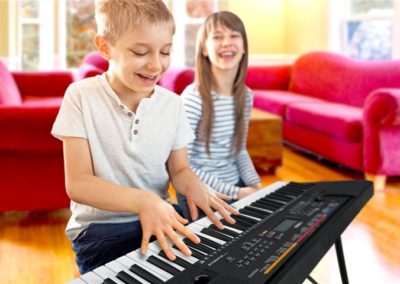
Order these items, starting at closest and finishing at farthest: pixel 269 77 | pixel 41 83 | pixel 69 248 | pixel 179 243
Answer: pixel 179 243 → pixel 69 248 → pixel 41 83 → pixel 269 77

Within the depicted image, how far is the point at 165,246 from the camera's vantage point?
860mm

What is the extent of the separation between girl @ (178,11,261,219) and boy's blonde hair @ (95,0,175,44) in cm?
100

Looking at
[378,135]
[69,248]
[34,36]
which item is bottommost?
[69,248]

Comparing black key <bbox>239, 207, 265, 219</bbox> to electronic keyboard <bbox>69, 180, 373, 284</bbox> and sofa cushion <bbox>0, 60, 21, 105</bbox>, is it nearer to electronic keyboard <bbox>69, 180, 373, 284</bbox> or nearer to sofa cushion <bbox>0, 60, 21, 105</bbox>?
electronic keyboard <bbox>69, 180, 373, 284</bbox>

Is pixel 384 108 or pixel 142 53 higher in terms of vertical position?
pixel 142 53

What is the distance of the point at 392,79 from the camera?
438 cm

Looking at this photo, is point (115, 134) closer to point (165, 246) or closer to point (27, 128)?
point (165, 246)

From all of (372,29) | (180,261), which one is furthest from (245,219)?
(372,29)

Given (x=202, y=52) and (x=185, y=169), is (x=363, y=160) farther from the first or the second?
(x=185, y=169)

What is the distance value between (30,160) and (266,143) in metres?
1.95

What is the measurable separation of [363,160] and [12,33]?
4.85 metres

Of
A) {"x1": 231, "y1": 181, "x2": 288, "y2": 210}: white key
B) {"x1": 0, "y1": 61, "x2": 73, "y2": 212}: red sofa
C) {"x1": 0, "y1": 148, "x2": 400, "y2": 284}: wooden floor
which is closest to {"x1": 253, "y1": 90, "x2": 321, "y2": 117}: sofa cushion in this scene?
{"x1": 0, "y1": 148, "x2": 400, "y2": 284}: wooden floor

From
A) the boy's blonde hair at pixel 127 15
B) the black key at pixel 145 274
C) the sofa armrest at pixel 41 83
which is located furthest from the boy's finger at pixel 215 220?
the sofa armrest at pixel 41 83

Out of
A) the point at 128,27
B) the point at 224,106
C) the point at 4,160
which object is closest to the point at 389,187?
the point at 224,106
